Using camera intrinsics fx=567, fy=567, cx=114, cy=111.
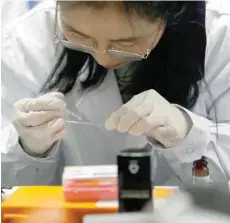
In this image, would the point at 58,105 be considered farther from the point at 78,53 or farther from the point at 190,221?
the point at 190,221

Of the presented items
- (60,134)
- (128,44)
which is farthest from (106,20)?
(60,134)

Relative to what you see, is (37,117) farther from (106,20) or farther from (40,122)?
(106,20)

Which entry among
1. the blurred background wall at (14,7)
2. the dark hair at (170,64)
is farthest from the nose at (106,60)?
the blurred background wall at (14,7)

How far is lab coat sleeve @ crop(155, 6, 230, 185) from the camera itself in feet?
2.29

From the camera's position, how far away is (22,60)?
763mm

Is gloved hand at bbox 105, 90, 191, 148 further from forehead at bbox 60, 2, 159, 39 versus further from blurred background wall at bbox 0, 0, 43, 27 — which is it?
blurred background wall at bbox 0, 0, 43, 27

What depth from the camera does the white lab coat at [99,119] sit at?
27.5 inches

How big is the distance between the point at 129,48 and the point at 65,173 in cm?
18

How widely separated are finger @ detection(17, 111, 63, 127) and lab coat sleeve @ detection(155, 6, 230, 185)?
140 millimetres

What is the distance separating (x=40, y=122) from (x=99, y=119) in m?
0.07

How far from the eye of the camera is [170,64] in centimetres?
70

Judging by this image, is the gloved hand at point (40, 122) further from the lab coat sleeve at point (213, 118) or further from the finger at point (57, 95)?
the lab coat sleeve at point (213, 118)

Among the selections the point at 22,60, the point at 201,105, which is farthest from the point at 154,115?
the point at 22,60

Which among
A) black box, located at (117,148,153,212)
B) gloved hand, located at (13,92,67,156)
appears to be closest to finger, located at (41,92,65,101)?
gloved hand, located at (13,92,67,156)
